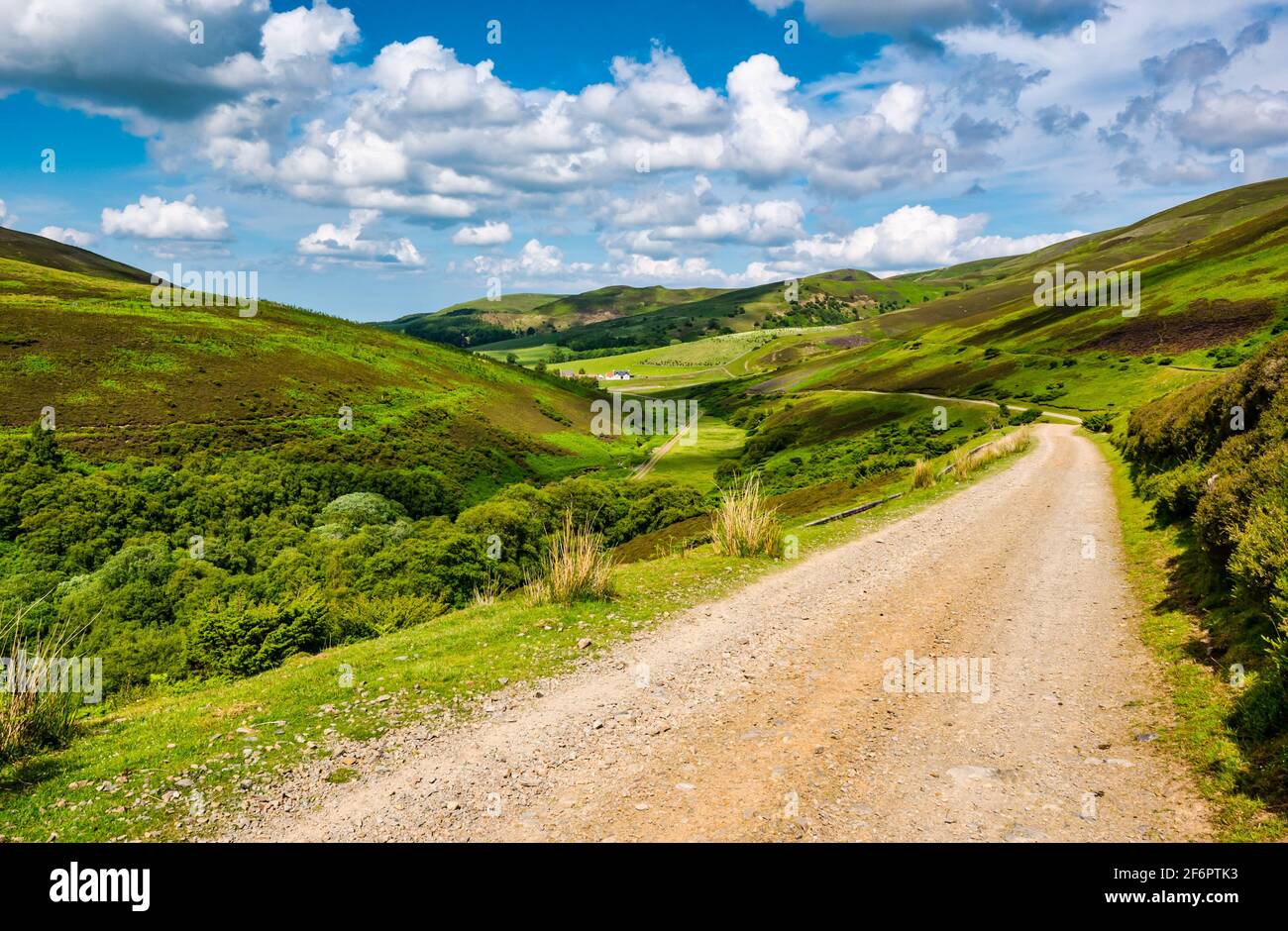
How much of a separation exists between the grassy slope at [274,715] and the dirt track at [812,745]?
0.83m

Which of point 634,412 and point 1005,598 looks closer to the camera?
point 1005,598

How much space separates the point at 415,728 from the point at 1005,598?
452 inches

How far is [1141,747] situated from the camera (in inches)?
271

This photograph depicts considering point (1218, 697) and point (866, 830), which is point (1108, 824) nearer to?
point (866, 830)

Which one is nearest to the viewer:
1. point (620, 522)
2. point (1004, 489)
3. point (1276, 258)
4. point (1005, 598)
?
point (1005, 598)

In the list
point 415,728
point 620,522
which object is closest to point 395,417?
point 620,522

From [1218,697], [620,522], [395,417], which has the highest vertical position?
[395,417]

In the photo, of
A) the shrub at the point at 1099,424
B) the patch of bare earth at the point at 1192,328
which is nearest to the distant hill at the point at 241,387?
the shrub at the point at 1099,424

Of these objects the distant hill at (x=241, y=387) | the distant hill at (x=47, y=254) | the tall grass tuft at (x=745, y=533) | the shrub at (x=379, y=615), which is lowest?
the shrub at (x=379, y=615)

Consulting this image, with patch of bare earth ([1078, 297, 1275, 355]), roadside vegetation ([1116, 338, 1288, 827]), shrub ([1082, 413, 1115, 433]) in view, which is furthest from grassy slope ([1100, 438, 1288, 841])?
patch of bare earth ([1078, 297, 1275, 355])

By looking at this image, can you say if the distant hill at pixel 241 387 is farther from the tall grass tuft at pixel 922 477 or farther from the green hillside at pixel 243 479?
the tall grass tuft at pixel 922 477

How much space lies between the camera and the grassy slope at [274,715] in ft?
21.8

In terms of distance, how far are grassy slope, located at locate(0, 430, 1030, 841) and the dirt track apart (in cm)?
83
